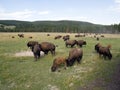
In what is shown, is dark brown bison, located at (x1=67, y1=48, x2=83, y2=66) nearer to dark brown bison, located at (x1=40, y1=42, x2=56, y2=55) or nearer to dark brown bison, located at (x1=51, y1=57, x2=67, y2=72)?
dark brown bison, located at (x1=51, y1=57, x2=67, y2=72)

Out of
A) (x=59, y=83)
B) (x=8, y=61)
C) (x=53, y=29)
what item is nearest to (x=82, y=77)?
(x=59, y=83)

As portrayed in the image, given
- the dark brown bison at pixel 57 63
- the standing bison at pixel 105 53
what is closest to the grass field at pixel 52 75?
the dark brown bison at pixel 57 63

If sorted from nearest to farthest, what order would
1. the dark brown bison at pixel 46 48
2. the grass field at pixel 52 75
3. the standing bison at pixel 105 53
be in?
the grass field at pixel 52 75, the standing bison at pixel 105 53, the dark brown bison at pixel 46 48

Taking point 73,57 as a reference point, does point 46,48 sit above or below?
above

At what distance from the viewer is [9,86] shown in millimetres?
18703

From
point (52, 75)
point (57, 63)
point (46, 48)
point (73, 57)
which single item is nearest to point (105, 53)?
point (73, 57)

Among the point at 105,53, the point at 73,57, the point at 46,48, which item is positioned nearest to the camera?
the point at 73,57

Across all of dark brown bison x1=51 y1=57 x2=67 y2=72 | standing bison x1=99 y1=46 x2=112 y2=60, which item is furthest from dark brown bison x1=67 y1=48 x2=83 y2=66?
standing bison x1=99 y1=46 x2=112 y2=60

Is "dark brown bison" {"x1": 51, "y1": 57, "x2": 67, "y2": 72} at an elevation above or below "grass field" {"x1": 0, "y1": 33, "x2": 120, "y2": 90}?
above

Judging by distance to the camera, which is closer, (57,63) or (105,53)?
(57,63)

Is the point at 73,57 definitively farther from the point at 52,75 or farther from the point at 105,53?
the point at 105,53

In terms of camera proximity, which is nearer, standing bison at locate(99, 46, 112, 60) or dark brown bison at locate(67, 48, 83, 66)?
dark brown bison at locate(67, 48, 83, 66)

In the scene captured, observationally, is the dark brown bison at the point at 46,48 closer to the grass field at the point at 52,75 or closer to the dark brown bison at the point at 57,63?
the grass field at the point at 52,75

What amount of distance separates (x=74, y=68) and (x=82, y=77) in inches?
103
